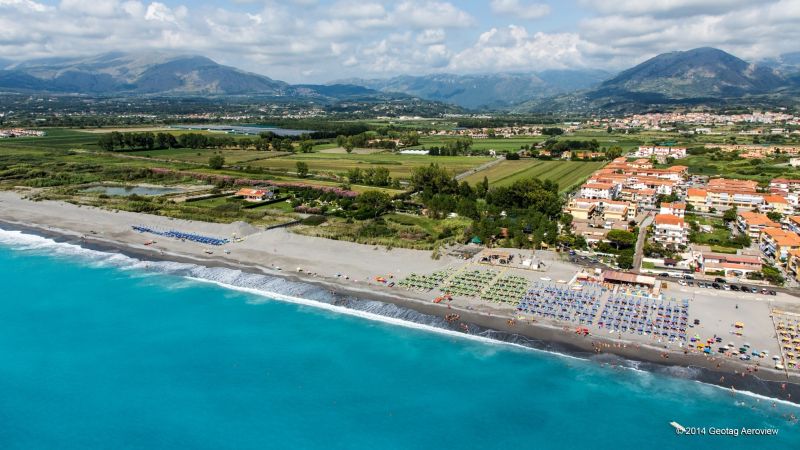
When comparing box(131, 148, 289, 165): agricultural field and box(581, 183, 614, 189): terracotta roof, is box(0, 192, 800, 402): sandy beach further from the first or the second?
box(131, 148, 289, 165): agricultural field

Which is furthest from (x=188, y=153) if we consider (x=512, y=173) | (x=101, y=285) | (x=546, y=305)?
(x=546, y=305)

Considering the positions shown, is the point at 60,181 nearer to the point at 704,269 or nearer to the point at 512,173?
the point at 512,173

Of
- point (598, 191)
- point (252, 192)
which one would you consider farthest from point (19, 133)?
point (598, 191)

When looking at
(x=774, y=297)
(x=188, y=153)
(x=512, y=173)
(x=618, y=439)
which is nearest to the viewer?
(x=618, y=439)

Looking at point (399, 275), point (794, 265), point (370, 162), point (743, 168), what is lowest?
point (399, 275)

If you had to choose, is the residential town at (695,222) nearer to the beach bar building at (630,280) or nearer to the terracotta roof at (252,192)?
the beach bar building at (630,280)

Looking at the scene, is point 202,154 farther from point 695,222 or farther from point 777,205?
point 777,205
